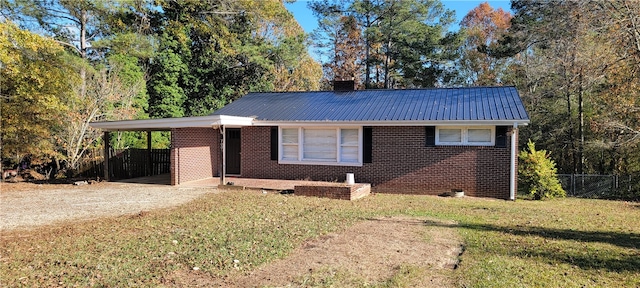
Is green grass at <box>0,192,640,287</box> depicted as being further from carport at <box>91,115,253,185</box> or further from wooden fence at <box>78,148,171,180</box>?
wooden fence at <box>78,148,171,180</box>

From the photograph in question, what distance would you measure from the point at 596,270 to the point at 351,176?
8.11m

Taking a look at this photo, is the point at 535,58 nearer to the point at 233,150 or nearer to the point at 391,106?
the point at 391,106

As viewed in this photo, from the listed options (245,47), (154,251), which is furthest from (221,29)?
(154,251)

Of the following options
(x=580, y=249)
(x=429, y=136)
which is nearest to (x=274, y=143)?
(x=429, y=136)

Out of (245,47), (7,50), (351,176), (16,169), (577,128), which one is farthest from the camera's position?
(245,47)

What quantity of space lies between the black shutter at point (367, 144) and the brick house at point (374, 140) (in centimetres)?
3

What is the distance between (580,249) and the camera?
20.3ft

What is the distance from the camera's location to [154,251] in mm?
5898

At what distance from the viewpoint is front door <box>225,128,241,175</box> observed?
15.7 meters

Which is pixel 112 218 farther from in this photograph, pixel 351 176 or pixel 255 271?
pixel 351 176

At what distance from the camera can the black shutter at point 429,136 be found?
1273cm

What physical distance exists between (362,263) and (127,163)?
551 inches

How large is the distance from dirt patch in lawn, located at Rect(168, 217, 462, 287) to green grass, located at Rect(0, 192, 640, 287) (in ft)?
0.25

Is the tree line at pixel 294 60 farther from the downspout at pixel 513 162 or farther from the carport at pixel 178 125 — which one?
the downspout at pixel 513 162
